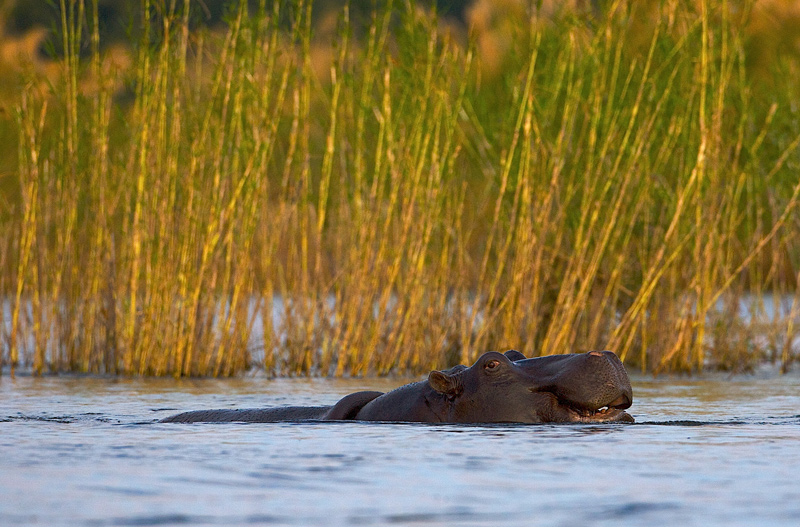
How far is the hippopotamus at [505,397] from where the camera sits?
4.80 metres

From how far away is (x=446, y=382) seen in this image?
204 inches

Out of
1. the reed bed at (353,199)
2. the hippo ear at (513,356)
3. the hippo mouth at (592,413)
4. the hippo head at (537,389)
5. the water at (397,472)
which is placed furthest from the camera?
the reed bed at (353,199)

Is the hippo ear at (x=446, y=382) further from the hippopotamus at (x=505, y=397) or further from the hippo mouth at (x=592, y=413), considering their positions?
the hippo mouth at (x=592, y=413)

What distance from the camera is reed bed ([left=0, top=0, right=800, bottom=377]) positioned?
824cm

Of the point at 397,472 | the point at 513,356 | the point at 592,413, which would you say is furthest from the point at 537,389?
the point at 397,472

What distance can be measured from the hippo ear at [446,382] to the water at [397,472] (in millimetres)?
164

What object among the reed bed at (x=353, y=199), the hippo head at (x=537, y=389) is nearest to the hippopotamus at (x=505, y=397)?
the hippo head at (x=537, y=389)

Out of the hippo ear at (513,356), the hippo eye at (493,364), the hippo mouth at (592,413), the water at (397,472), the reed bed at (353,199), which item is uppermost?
the reed bed at (353,199)

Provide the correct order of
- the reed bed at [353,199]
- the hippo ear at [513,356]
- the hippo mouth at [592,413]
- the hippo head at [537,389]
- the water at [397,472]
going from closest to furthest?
the water at [397,472] < the hippo head at [537,389] < the hippo mouth at [592,413] < the hippo ear at [513,356] < the reed bed at [353,199]

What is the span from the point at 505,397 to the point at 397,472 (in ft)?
3.50

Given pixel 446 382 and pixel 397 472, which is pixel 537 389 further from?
pixel 397 472

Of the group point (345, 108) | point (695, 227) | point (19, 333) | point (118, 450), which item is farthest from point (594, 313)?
point (118, 450)

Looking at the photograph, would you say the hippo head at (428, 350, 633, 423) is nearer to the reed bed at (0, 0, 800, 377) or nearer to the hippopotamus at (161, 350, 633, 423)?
the hippopotamus at (161, 350, 633, 423)

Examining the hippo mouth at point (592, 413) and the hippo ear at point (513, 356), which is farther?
the hippo ear at point (513, 356)
